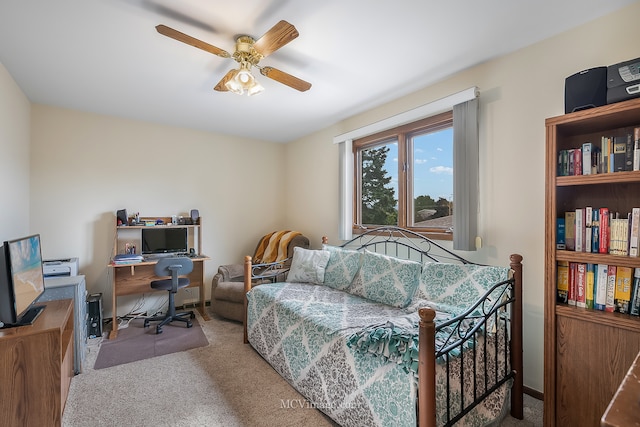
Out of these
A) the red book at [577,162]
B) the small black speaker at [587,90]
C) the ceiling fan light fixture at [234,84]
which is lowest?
the red book at [577,162]

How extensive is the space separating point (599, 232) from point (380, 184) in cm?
199

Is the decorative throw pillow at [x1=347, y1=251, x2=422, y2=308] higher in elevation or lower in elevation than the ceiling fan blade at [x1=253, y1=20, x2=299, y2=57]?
lower

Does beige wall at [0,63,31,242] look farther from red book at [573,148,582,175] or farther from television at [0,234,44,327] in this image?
red book at [573,148,582,175]

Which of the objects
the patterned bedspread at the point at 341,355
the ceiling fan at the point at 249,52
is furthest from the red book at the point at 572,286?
the ceiling fan at the point at 249,52

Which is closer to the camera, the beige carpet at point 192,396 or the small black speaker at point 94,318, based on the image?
the beige carpet at point 192,396

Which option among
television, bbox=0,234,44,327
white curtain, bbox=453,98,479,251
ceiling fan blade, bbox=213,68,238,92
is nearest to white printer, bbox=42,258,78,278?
television, bbox=0,234,44,327

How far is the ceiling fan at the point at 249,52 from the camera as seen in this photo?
1590 mm

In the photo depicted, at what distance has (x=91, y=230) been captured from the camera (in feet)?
11.2

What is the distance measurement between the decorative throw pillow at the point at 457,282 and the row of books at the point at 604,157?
2.27 ft

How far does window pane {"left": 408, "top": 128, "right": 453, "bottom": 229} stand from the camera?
2.66 m

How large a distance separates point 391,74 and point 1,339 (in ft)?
9.89

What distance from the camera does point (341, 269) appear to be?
281cm

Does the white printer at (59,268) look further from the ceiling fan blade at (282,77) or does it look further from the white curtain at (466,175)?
the white curtain at (466,175)

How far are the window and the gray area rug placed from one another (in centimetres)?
218
